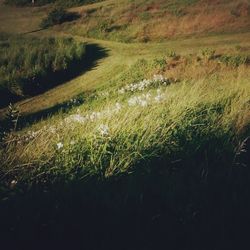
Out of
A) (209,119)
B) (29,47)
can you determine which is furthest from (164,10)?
(209,119)

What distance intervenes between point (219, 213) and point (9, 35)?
102 ft

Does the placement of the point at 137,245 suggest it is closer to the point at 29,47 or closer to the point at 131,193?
the point at 131,193

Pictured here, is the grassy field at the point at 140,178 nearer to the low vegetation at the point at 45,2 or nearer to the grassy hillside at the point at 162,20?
the grassy hillside at the point at 162,20

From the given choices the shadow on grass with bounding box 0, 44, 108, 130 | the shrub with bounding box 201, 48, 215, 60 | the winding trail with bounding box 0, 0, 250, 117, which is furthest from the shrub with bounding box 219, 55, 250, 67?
the shadow on grass with bounding box 0, 44, 108, 130

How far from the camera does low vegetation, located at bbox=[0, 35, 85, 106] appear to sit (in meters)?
20.6

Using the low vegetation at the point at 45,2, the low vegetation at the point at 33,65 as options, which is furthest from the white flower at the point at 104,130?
the low vegetation at the point at 45,2

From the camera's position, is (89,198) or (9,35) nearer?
(89,198)

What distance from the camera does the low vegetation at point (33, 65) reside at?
811 inches

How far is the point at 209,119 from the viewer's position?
17.7ft

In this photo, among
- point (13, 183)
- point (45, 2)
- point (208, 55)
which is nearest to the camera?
point (13, 183)

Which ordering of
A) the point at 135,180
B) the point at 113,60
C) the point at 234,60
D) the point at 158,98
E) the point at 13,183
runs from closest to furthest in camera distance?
the point at 13,183, the point at 135,180, the point at 158,98, the point at 234,60, the point at 113,60

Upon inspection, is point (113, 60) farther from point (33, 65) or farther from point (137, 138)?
point (137, 138)

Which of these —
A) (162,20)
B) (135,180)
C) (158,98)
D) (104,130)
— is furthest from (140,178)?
(162,20)

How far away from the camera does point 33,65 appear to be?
22547 mm
